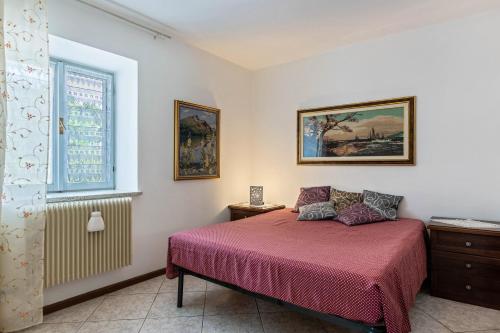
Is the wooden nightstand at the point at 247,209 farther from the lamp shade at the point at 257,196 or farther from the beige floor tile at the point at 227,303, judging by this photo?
the beige floor tile at the point at 227,303

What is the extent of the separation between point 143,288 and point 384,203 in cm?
257

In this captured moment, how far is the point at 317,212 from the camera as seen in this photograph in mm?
3203

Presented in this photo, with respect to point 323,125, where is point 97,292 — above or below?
below

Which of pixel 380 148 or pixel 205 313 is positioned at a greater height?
pixel 380 148

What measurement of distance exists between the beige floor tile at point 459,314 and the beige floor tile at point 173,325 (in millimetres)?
1820

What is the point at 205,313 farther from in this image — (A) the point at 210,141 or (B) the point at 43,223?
(A) the point at 210,141

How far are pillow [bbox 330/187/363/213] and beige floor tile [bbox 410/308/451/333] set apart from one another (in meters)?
1.21

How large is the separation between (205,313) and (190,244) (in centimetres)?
58

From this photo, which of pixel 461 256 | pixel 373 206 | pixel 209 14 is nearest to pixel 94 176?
pixel 209 14

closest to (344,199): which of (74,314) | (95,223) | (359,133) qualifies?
(359,133)

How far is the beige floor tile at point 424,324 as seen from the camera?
84.6 inches

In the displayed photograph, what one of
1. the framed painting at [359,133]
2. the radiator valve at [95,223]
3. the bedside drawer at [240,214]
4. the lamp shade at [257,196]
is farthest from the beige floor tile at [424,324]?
the radiator valve at [95,223]

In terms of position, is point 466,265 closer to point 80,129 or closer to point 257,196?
point 257,196

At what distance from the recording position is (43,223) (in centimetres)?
221
